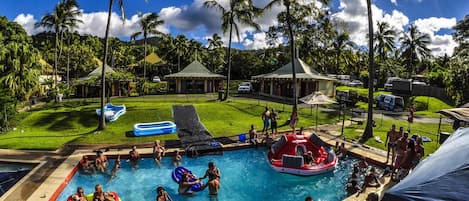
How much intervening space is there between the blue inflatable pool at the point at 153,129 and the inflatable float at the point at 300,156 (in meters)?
7.13

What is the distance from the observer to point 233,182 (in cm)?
1424

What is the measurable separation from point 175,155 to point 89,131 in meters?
7.02

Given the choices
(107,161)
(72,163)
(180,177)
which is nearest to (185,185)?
(180,177)

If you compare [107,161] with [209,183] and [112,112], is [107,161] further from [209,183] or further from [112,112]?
[112,112]

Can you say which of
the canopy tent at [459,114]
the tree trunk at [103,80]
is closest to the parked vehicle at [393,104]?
the canopy tent at [459,114]

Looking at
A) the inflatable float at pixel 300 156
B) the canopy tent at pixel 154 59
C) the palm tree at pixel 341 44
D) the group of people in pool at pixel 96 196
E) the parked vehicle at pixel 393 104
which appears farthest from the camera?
the canopy tent at pixel 154 59

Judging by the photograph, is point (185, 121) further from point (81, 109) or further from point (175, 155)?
point (81, 109)

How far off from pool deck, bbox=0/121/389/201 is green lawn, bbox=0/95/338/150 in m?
0.93

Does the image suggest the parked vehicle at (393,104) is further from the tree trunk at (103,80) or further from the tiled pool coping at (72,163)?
the tree trunk at (103,80)

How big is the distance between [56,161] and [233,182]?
8172 millimetres

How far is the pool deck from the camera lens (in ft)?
37.1

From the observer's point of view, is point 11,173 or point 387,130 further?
point 387,130

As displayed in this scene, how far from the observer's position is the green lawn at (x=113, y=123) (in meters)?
17.8

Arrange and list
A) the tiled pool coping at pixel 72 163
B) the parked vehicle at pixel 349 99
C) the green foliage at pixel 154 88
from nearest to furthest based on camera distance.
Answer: the tiled pool coping at pixel 72 163 → the parked vehicle at pixel 349 99 → the green foliage at pixel 154 88
